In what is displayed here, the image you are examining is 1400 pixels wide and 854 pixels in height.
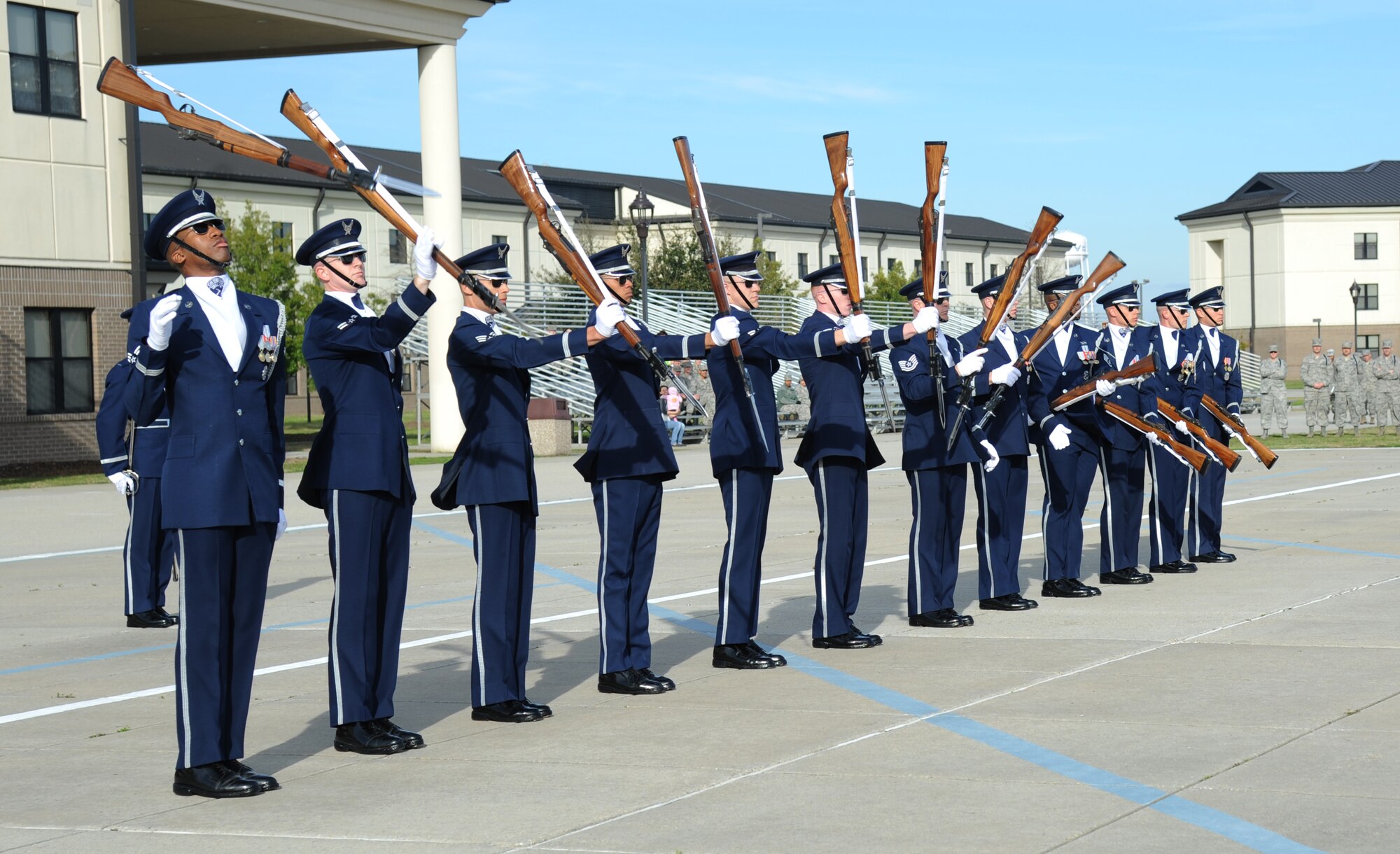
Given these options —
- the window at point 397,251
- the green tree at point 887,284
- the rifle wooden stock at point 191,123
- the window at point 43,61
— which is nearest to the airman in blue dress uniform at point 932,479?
→ the rifle wooden stock at point 191,123

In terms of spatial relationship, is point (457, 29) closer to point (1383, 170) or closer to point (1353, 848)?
point (1353, 848)

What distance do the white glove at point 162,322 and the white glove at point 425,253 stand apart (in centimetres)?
91

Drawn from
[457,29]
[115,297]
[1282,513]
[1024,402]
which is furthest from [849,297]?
[457,29]

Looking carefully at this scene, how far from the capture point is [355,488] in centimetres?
680

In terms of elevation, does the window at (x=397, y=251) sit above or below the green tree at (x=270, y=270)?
above

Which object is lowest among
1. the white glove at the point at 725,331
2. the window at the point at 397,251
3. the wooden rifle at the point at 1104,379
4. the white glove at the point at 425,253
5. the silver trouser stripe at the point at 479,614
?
the silver trouser stripe at the point at 479,614

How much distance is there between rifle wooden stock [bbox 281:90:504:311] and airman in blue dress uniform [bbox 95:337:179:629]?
4.38 m

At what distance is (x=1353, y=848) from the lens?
16.2ft

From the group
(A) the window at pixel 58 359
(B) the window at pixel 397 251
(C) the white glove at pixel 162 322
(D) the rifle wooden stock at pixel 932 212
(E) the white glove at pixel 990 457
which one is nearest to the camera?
(C) the white glove at pixel 162 322

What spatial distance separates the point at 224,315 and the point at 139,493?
5308mm

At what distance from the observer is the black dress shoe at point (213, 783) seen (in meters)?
6.09

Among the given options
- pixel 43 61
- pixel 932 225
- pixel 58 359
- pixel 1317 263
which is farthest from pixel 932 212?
pixel 1317 263

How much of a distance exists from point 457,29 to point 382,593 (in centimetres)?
2906

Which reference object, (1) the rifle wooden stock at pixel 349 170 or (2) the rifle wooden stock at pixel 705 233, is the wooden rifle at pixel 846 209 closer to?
(2) the rifle wooden stock at pixel 705 233
